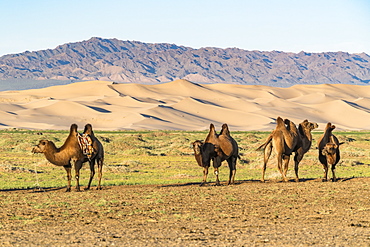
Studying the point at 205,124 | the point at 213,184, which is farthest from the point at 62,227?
the point at 205,124

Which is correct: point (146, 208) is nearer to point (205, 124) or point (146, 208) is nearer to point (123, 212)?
point (123, 212)

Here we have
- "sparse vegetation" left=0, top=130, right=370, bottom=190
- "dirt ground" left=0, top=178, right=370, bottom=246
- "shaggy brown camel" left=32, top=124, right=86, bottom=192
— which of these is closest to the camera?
"dirt ground" left=0, top=178, right=370, bottom=246

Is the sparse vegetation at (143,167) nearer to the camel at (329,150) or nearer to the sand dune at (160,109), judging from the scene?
the camel at (329,150)

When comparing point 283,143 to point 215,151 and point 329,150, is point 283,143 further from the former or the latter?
point 215,151

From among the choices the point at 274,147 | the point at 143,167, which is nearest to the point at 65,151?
the point at 274,147

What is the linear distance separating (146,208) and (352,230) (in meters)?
5.45

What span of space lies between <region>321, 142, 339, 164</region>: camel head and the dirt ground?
4.02 feet

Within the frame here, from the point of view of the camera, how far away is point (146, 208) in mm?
16234

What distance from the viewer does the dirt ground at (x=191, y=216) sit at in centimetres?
1175

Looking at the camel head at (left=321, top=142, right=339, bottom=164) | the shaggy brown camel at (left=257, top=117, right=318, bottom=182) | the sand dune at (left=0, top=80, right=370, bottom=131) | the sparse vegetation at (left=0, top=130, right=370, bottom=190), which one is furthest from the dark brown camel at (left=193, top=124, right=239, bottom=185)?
the sand dune at (left=0, top=80, right=370, bottom=131)

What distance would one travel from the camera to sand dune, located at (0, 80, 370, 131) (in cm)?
13012

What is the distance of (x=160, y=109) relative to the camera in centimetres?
14638

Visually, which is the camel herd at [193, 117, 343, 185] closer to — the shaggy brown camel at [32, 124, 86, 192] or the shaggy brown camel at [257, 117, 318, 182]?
the shaggy brown camel at [257, 117, 318, 182]

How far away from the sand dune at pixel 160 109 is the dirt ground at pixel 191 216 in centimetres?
9839
